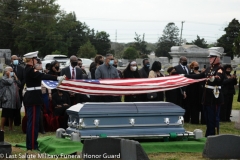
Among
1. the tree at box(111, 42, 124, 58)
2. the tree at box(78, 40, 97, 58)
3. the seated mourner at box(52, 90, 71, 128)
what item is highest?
the seated mourner at box(52, 90, 71, 128)

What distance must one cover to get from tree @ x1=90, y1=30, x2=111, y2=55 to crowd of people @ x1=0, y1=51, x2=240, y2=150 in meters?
57.5

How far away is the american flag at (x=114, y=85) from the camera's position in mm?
11094

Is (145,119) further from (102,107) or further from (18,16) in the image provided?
(18,16)

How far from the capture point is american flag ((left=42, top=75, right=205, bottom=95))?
11.1m

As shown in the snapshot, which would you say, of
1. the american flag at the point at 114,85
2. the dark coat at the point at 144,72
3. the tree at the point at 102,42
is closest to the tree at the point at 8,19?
the tree at the point at 102,42

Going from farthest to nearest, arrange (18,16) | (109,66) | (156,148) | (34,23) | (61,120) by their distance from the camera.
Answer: (18,16) < (34,23) < (61,120) < (109,66) < (156,148)

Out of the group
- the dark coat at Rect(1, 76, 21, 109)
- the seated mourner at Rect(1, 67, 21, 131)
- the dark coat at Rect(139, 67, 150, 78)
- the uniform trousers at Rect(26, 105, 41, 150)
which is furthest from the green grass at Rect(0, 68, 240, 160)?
the dark coat at Rect(139, 67, 150, 78)

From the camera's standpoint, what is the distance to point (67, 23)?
71.5 metres

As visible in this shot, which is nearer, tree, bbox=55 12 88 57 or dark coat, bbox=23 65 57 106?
dark coat, bbox=23 65 57 106

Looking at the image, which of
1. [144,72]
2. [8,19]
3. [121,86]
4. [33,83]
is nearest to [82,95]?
[144,72]

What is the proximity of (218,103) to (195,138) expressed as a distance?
1116mm

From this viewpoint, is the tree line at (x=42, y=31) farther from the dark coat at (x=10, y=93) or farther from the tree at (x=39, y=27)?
the dark coat at (x=10, y=93)

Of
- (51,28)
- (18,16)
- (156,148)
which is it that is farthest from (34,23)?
(156,148)

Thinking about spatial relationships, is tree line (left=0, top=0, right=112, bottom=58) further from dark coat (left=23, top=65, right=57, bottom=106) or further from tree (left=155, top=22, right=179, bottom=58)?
dark coat (left=23, top=65, right=57, bottom=106)
